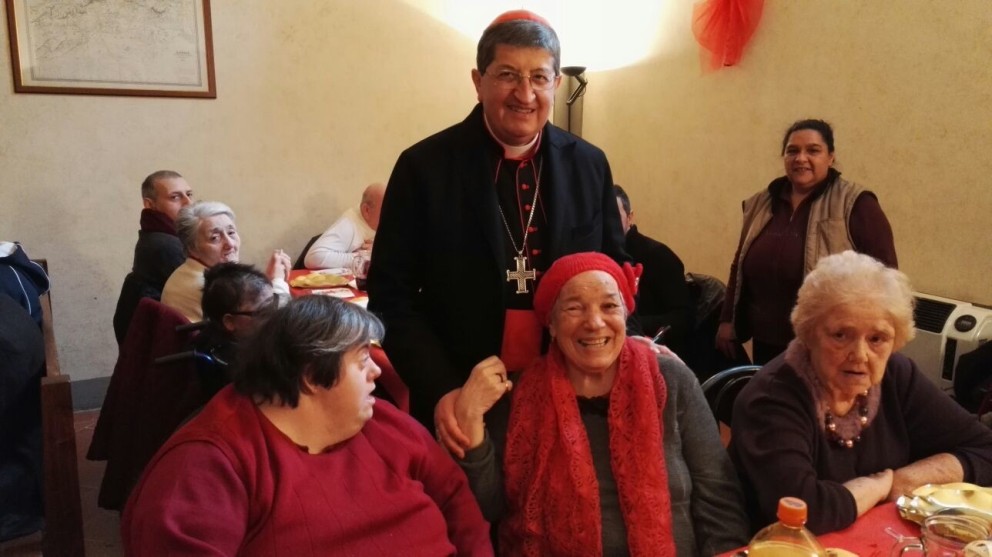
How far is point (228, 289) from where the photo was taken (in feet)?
7.25

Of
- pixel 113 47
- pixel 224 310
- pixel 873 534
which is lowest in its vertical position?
pixel 873 534

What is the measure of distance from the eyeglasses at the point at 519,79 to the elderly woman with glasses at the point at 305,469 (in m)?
0.57

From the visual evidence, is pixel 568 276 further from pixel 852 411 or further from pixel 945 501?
pixel 945 501

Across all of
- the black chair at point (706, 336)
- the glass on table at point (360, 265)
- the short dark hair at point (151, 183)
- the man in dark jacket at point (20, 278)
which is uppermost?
the short dark hair at point (151, 183)

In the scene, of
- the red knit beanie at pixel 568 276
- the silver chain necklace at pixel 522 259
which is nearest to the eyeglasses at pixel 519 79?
the silver chain necklace at pixel 522 259

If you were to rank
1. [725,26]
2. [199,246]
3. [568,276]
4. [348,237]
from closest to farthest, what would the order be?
1. [568,276]
2. [199,246]
3. [725,26]
4. [348,237]

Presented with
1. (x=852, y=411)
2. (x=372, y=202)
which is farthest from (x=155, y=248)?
(x=852, y=411)

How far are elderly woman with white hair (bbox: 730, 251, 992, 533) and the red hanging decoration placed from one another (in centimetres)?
242

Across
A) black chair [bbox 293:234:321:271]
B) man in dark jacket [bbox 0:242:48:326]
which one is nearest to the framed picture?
black chair [bbox 293:234:321:271]

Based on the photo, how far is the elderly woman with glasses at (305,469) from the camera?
1.22 m

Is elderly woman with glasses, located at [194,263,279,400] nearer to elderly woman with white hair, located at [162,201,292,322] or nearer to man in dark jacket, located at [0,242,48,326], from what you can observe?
elderly woman with white hair, located at [162,201,292,322]

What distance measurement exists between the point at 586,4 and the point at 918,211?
292 centimetres

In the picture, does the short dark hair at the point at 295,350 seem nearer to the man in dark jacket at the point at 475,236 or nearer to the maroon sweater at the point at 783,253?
the man in dark jacket at the point at 475,236

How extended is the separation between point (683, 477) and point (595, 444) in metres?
0.20
